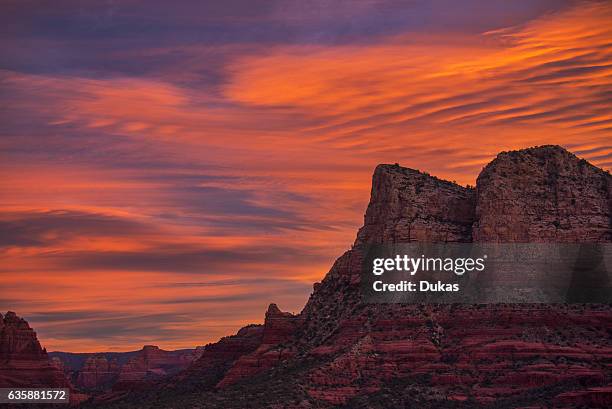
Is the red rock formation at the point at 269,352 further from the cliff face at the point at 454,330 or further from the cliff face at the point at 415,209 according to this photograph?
the cliff face at the point at 415,209

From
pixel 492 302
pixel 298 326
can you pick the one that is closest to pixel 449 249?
pixel 492 302

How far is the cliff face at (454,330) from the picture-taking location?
6452 inches

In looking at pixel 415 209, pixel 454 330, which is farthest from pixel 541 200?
pixel 454 330

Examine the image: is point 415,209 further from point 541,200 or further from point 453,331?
point 453,331

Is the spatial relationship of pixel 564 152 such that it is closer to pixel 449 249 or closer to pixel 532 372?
pixel 449 249

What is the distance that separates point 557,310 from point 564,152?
959 inches

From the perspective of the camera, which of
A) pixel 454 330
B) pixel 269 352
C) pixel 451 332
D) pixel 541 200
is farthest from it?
pixel 269 352

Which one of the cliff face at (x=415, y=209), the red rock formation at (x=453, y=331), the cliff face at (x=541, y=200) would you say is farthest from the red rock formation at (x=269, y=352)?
the cliff face at (x=541, y=200)

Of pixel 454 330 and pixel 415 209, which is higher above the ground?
pixel 415 209

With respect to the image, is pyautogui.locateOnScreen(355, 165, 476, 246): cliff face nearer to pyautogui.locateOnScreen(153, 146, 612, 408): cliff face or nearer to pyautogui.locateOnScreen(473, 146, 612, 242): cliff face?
pyautogui.locateOnScreen(153, 146, 612, 408): cliff face

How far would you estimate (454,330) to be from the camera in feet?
579

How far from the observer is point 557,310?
6954 inches

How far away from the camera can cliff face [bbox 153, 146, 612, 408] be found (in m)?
164

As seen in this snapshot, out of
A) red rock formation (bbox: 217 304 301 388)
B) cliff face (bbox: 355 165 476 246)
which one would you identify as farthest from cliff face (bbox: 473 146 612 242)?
red rock formation (bbox: 217 304 301 388)
